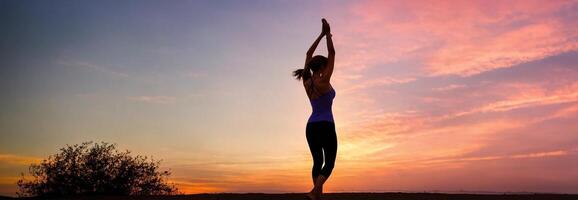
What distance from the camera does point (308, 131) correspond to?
862 centimetres

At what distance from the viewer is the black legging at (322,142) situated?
8445 mm

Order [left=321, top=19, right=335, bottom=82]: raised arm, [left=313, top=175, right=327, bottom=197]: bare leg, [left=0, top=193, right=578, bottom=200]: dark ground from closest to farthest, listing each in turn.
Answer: [left=321, top=19, right=335, bottom=82]: raised arm, [left=313, top=175, right=327, bottom=197]: bare leg, [left=0, top=193, right=578, bottom=200]: dark ground

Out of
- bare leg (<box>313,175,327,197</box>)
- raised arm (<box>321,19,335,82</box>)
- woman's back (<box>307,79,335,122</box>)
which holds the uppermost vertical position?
raised arm (<box>321,19,335,82</box>)

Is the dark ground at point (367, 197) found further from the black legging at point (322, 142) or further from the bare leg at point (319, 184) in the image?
the black legging at point (322, 142)

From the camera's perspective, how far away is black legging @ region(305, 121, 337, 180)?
8.45 metres

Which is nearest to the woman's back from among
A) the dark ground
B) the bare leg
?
the bare leg

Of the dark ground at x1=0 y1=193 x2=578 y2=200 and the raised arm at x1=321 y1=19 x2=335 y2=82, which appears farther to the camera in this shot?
the dark ground at x1=0 y1=193 x2=578 y2=200

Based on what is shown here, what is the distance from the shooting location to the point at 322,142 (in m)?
8.51

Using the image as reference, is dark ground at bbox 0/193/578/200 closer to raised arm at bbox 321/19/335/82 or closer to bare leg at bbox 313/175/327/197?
bare leg at bbox 313/175/327/197

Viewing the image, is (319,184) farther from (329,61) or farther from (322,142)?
(329,61)

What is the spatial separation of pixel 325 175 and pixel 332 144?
480mm

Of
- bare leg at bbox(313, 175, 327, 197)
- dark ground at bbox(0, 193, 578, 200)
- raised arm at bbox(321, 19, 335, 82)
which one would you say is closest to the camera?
raised arm at bbox(321, 19, 335, 82)

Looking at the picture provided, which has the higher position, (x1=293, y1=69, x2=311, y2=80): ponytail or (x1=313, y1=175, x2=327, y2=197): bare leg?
(x1=293, y1=69, x2=311, y2=80): ponytail

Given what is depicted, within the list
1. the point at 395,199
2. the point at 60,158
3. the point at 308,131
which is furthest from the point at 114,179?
the point at 308,131
